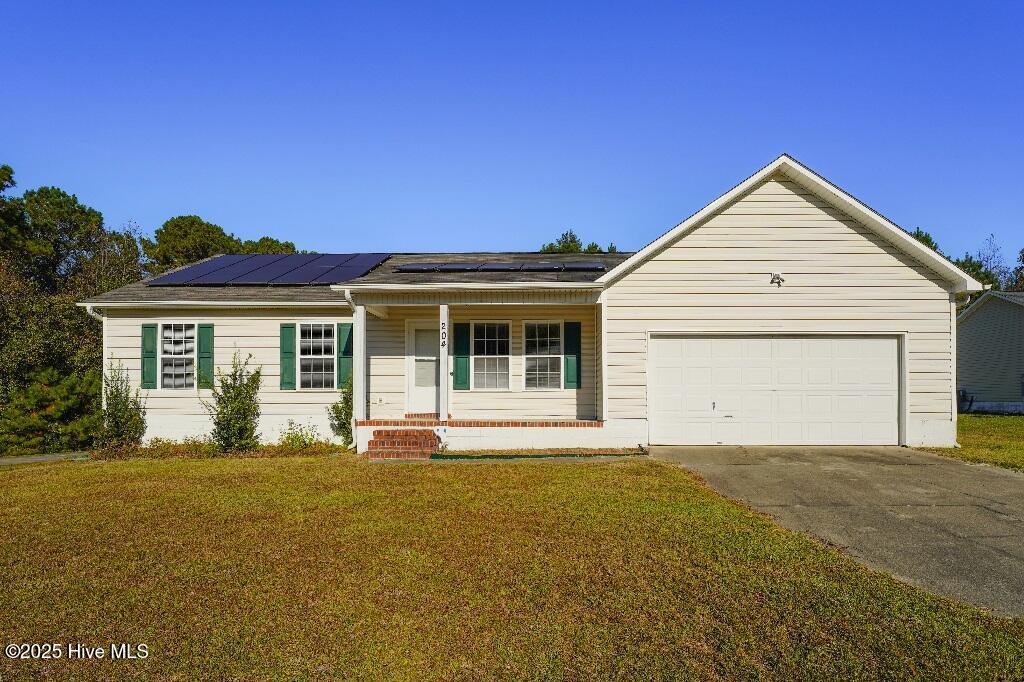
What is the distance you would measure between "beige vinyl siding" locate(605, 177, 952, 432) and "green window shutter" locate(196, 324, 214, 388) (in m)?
8.74

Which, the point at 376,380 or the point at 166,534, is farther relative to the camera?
the point at 376,380

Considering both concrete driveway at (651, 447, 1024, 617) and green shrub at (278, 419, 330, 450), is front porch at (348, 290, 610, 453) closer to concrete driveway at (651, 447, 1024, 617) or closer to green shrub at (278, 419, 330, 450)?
green shrub at (278, 419, 330, 450)

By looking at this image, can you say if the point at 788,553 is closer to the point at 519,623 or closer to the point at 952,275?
the point at 519,623

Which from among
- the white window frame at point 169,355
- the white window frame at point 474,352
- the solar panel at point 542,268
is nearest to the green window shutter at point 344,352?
the white window frame at point 474,352

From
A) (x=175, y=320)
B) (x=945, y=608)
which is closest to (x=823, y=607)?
(x=945, y=608)

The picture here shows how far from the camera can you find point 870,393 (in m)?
11.6

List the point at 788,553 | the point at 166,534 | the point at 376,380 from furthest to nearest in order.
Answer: the point at 376,380, the point at 166,534, the point at 788,553

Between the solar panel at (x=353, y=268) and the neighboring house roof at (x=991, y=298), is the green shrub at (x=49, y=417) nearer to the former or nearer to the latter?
the solar panel at (x=353, y=268)

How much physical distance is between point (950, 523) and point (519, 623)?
17.9 feet

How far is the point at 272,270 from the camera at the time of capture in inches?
579

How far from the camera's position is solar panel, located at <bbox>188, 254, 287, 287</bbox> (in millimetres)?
13453

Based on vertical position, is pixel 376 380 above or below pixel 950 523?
above

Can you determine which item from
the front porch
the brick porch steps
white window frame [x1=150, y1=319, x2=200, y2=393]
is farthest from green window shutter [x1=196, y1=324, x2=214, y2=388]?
the brick porch steps

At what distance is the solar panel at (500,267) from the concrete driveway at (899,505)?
509 cm
